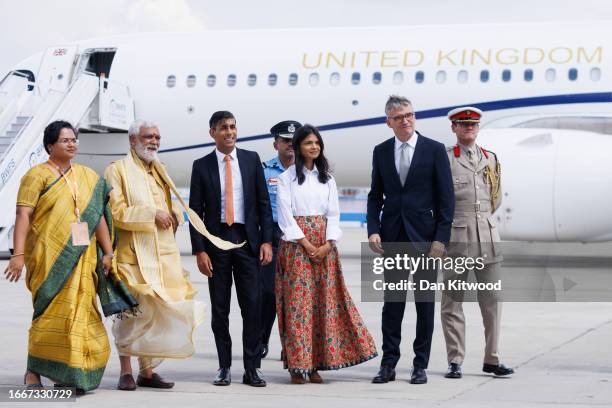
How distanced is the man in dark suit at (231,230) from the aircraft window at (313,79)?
10689 mm

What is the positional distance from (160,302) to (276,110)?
1155 cm

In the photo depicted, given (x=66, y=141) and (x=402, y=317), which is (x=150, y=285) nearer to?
(x=66, y=141)

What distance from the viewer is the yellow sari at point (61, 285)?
6816 millimetres

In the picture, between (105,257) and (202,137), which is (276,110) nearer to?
(202,137)

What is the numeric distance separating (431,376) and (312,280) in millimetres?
1036

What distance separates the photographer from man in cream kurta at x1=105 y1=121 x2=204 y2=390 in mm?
7113

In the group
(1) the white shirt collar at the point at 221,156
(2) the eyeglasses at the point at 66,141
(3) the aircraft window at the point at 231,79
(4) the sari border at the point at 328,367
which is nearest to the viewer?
(2) the eyeglasses at the point at 66,141

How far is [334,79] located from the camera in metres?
18.2

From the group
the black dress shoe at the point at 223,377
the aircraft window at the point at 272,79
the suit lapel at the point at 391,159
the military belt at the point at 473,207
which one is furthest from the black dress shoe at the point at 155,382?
the aircraft window at the point at 272,79

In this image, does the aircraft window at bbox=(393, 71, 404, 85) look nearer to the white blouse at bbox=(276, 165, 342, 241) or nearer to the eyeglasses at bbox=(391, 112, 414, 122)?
the eyeglasses at bbox=(391, 112, 414, 122)

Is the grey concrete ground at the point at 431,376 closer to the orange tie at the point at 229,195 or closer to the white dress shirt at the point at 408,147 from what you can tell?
the orange tie at the point at 229,195

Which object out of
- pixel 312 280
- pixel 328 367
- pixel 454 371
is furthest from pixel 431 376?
pixel 312 280

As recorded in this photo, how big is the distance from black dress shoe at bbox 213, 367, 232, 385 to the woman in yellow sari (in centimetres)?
77

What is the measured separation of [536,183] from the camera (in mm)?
15258
